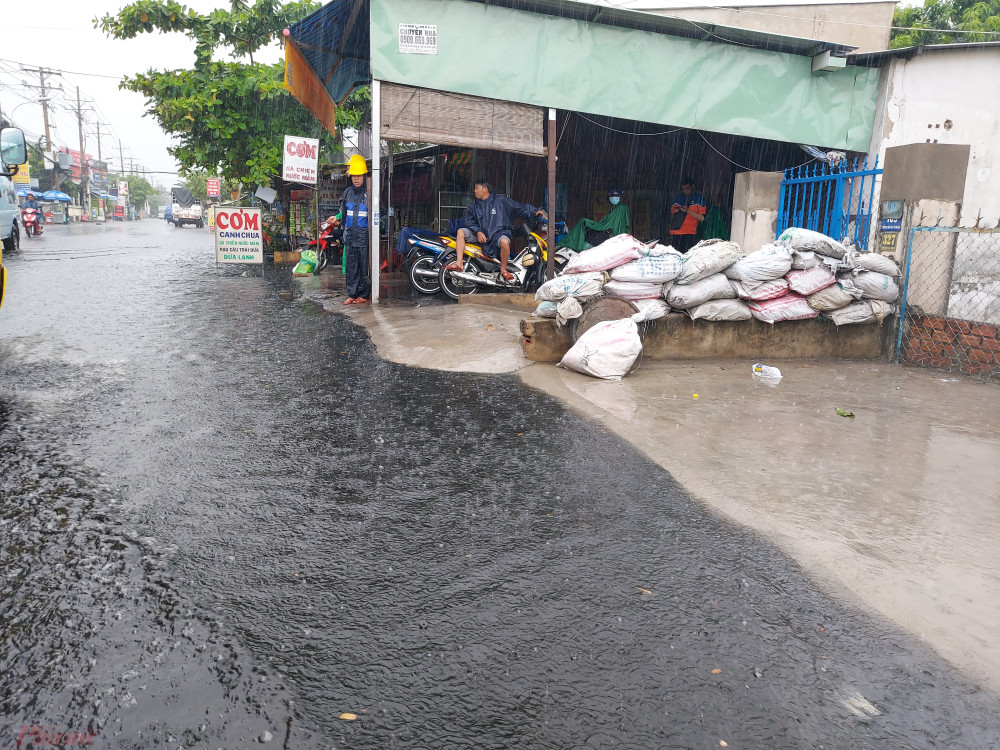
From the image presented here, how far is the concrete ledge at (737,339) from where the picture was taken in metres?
6.61

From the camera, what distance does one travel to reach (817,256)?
7.08 m

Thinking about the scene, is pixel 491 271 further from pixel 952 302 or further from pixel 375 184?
pixel 952 302

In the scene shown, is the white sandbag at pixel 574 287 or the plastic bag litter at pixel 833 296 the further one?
the plastic bag litter at pixel 833 296

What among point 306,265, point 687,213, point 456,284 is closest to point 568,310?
point 456,284

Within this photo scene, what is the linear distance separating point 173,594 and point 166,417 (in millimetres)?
2323

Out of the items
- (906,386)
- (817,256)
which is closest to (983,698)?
(906,386)

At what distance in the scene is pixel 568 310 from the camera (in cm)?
641

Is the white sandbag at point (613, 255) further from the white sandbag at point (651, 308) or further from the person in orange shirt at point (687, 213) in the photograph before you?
the person in orange shirt at point (687, 213)

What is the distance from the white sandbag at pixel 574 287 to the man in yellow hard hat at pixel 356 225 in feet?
13.2

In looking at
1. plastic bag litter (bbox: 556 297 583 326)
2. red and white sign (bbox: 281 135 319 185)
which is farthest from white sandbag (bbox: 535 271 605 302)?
red and white sign (bbox: 281 135 319 185)

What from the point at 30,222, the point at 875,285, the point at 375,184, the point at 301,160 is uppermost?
the point at 301,160

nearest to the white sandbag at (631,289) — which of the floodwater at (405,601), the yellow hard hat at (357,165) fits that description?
the floodwater at (405,601)

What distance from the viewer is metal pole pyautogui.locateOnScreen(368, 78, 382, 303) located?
9.16 meters

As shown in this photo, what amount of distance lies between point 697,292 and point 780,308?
93 centimetres
